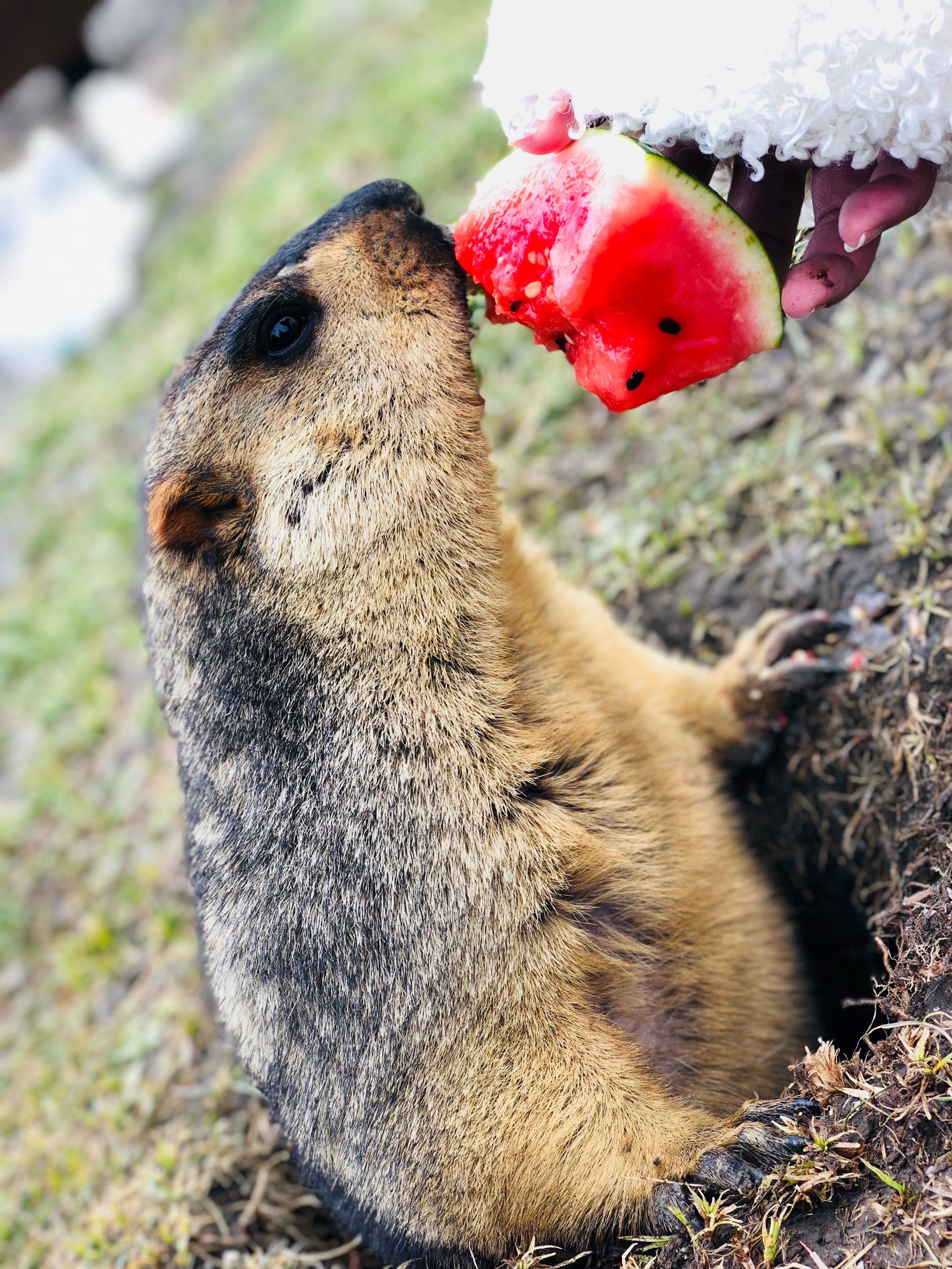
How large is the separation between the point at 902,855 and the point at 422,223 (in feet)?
6.79

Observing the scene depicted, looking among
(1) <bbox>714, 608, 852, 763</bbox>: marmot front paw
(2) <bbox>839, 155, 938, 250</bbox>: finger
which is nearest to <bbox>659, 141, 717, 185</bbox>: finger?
(2) <bbox>839, 155, 938, 250</bbox>: finger

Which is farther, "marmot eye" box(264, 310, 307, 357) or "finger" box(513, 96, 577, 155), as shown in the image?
"marmot eye" box(264, 310, 307, 357)

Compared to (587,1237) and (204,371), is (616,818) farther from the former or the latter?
(204,371)

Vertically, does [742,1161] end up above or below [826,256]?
below

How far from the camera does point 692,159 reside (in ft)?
7.25

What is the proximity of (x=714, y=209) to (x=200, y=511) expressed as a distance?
1.40 metres

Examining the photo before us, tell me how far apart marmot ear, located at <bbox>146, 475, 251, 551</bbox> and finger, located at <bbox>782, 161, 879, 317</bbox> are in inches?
53.0

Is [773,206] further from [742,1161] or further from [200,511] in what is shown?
[742,1161]

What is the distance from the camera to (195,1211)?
10.3 feet

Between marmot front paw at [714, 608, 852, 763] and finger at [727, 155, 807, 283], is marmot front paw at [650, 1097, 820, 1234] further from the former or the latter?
finger at [727, 155, 807, 283]

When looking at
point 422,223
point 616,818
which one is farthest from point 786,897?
point 422,223

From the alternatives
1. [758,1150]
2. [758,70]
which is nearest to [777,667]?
[758,1150]

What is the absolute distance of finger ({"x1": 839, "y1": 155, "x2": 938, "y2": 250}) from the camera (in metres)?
1.97

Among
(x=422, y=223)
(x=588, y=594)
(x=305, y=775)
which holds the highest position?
(x=422, y=223)
